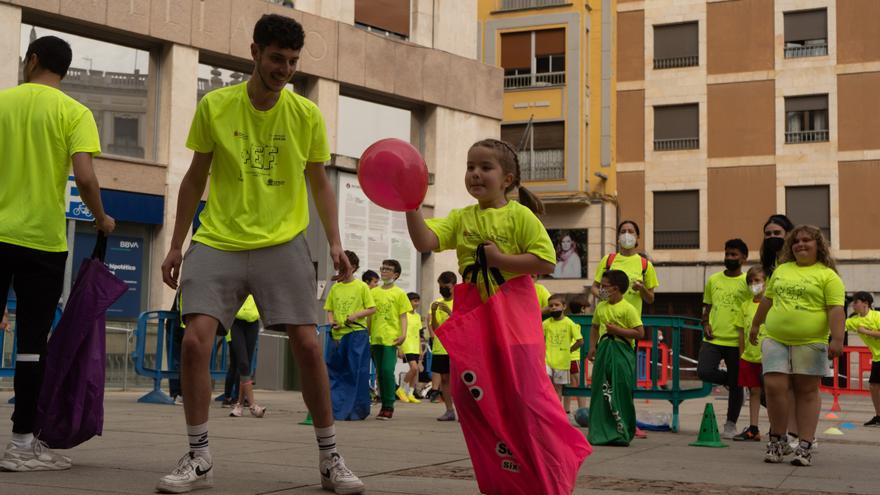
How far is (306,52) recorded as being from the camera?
23312mm

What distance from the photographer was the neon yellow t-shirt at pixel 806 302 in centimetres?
846

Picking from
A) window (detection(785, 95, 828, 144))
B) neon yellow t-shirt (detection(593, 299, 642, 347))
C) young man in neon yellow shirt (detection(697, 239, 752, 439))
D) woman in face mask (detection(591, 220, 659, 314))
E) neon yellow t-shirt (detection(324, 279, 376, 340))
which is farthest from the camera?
window (detection(785, 95, 828, 144))

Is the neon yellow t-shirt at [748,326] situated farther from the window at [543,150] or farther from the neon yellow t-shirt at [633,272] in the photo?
the window at [543,150]

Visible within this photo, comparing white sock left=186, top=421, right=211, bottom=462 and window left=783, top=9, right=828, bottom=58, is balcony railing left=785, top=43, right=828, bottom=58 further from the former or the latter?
white sock left=186, top=421, right=211, bottom=462

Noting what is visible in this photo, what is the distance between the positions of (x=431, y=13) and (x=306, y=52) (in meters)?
4.27

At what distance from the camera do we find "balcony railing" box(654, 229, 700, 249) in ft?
132

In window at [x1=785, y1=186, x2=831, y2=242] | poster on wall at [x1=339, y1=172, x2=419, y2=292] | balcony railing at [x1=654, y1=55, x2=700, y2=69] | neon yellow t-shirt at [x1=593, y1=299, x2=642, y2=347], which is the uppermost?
balcony railing at [x1=654, y1=55, x2=700, y2=69]

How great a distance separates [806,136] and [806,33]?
3.46 m

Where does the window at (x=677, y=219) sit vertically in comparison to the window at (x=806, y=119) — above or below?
below

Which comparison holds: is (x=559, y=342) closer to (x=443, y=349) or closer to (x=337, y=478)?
(x=443, y=349)

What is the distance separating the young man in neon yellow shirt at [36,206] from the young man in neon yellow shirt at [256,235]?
2.72 ft

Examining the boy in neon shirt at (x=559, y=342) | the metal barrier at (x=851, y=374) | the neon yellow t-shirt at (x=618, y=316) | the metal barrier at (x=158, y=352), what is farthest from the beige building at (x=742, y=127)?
the neon yellow t-shirt at (x=618, y=316)

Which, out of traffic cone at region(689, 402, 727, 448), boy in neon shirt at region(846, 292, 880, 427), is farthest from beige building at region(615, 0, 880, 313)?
traffic cone at region(689, 402, 727, 448)

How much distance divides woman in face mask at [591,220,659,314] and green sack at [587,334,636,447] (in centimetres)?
117
